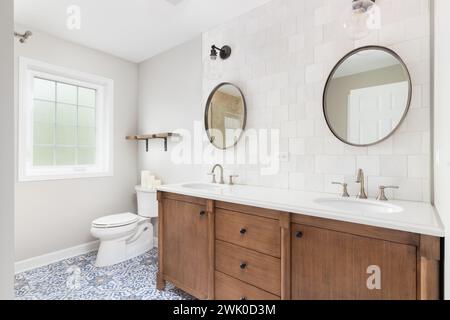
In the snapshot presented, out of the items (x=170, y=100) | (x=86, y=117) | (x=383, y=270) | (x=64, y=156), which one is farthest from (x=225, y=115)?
(x=64, y=156)

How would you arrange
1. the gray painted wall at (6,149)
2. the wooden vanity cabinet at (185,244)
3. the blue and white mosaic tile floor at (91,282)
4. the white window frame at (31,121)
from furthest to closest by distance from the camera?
the white window frame at (31,121)
the blue and white mosaic tile floor at (91,282)
the wooden vanity cabinet at (185,244)
the gray painted wall at (6,149)

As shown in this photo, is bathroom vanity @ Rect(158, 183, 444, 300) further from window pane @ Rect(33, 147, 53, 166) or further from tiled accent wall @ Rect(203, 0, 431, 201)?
window pane @ Rect(33, 147, 53, 166)

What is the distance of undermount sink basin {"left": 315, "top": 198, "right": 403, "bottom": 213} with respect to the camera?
50.7 inches

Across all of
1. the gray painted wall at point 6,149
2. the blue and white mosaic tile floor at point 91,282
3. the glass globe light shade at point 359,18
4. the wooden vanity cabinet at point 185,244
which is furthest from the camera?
the blue and white mosaic tile floor at point 91,282

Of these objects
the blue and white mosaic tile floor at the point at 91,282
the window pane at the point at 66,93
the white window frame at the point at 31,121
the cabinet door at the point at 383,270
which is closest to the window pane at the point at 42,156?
the white window frame at the point at 31,121

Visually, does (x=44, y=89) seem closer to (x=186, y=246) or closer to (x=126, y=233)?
(x=126, y=233)

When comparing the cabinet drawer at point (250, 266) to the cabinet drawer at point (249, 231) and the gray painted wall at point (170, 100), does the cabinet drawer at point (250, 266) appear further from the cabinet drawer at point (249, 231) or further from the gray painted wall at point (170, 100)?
the gray painted wall at point (170, 100)

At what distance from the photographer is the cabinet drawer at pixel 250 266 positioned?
1307 mm

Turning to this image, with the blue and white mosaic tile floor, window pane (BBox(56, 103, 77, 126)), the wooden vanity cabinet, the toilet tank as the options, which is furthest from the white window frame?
the wooden vanity cabinet

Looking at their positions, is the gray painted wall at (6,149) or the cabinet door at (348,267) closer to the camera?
the gray painted wall at (6,149)

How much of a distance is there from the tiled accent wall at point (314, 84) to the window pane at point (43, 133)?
180 cm

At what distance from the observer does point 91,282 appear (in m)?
2.04
